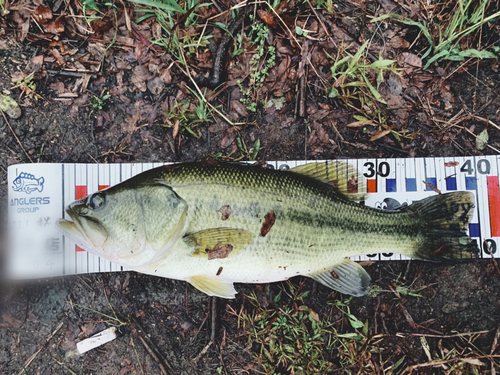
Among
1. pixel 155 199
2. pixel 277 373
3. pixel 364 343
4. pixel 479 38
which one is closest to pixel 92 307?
pixel 155 199

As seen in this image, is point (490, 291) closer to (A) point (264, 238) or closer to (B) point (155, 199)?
(A) point (264, 238)

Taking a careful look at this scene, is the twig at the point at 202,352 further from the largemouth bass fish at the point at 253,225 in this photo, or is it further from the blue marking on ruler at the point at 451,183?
the blue marking on ruler at the point at 451,183

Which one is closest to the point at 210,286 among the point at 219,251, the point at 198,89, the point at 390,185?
the point at 219,251

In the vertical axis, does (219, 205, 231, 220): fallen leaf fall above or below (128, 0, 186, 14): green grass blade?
below

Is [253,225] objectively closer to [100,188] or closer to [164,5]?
[100,188]

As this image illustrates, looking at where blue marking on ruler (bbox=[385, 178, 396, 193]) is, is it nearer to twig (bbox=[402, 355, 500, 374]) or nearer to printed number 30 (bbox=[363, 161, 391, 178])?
printed number 30 (bbox=[363, 161, 391, 178])

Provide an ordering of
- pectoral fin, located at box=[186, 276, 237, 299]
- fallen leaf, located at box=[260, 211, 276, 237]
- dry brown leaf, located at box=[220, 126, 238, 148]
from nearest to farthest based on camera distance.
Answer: fallen leaf, located at box=[260, 211, 276, 237] → pectoral fin, located at box=[186, 276, 237, 299] → dry brown leaf, located at box=[220, 126, 238, 148]

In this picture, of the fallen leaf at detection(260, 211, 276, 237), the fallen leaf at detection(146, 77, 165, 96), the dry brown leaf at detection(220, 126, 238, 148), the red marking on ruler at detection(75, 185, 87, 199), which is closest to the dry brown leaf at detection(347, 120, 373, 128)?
the dry brown leaf at detection(220, 126, 238, 148)
